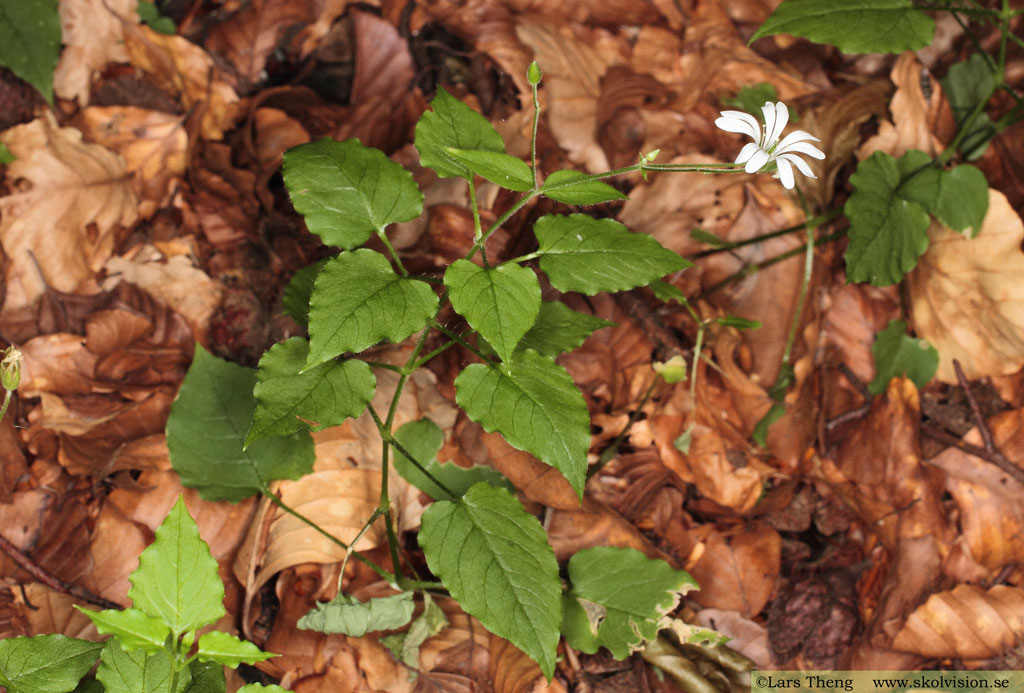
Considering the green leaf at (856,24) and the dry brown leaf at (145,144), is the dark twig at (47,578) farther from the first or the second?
the green leaf at (856,24)

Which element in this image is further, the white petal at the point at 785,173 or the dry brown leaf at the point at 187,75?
the dry brown leaf at the point at 187,75

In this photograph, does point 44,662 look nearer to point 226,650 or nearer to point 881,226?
point 226,650

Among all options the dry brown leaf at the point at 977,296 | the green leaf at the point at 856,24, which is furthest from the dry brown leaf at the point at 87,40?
the dry brown leaf at the point at 977,296

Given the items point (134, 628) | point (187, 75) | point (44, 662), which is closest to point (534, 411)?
point (134, 628)

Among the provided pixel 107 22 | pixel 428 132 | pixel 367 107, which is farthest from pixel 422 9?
pixel 428 132

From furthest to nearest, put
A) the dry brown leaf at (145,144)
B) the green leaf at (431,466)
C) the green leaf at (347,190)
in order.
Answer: the dry brown leaf at (145,144) → the green leaf at (431,466) → the green leaf at (347,190)

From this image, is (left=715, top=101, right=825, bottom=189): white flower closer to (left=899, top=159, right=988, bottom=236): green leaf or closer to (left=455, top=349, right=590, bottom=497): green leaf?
(left=455, top=349, right=590, bottom=497): green leaf
